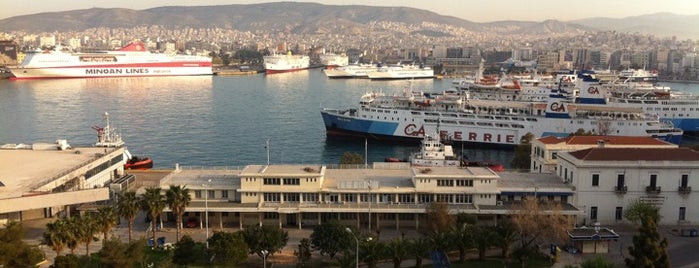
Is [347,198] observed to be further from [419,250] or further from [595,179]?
[595,179]

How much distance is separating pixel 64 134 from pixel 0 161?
82.4 ft

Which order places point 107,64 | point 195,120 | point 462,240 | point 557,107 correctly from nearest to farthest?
point 462,240 → point 557,107 → point 195,120 → point 107,64

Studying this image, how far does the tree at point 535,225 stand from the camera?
68.4 feet

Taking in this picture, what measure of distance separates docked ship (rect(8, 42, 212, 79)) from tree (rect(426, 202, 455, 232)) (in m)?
109

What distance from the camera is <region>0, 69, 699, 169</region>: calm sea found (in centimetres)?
4788

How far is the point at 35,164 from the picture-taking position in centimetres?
3050

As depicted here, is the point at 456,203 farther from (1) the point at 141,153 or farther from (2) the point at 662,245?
(1) the point at 141,153

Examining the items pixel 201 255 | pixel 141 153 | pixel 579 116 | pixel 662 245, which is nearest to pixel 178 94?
pixel 141 153

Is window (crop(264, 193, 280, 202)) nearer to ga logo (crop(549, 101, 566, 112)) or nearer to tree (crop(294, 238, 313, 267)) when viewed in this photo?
tree (crop(294, 238, 313, 267))

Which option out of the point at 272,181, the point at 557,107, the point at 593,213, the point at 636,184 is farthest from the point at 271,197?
the point at 557,107

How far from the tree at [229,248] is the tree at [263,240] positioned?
8.5 inches

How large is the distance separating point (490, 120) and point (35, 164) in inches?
1274

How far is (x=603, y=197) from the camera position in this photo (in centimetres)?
2581

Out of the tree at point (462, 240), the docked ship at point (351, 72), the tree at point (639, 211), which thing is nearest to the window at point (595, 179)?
the tree at point (639, 211)
